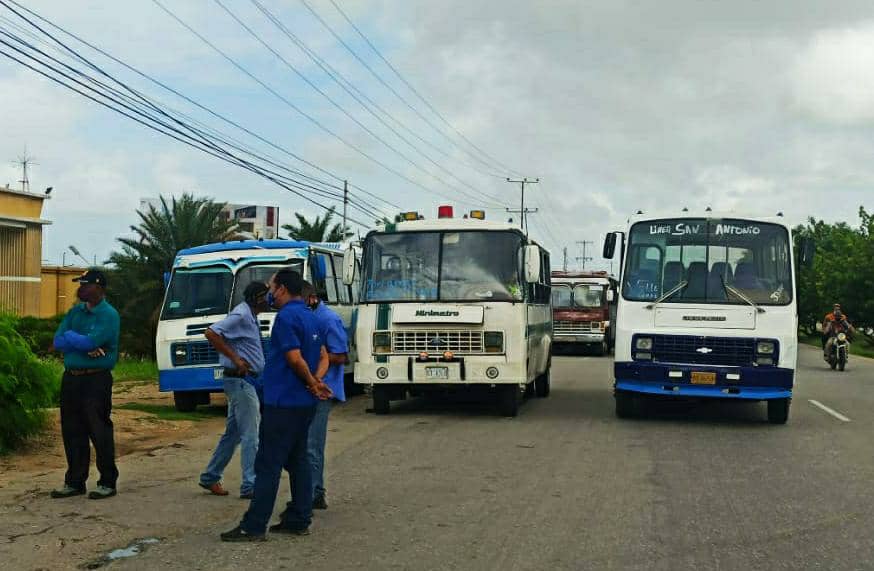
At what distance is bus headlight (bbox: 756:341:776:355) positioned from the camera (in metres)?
14.4

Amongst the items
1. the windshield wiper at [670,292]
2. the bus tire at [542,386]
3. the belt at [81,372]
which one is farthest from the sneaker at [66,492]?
the bus tire at [542,386]

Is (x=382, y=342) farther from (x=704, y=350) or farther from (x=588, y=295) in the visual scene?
(x=588, y=295)

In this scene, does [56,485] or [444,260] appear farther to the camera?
[444,260]

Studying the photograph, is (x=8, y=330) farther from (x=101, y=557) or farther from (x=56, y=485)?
(x=101, y=557)

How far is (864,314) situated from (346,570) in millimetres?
56002

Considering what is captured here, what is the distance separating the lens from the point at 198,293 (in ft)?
55.0

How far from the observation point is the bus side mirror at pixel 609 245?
15659mm

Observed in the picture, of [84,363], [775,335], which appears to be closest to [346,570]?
[84,363]

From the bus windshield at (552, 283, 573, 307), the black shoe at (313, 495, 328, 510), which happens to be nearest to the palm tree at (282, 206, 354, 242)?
the bus windshield at (552, 283, 573, 307)

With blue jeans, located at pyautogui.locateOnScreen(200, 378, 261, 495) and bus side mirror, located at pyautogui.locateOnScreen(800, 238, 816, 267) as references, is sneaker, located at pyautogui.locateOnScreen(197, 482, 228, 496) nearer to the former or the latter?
blue jeans, located at pyautogui.locateOnScreen(200, 378, 261, 495)

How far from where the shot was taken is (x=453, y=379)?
1519 centimetres

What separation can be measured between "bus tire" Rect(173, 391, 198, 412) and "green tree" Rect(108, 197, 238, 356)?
1508cm

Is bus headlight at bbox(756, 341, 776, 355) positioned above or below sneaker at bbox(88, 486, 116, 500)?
above

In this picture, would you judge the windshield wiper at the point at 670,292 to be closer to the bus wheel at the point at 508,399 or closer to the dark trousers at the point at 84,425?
the bus wheel at the point at 508,399
